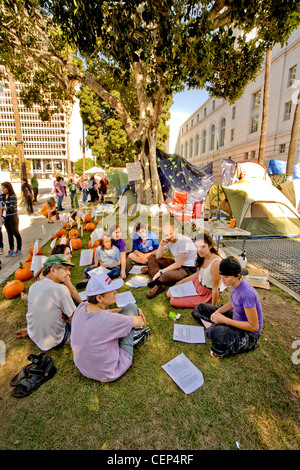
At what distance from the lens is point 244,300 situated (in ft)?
8.17

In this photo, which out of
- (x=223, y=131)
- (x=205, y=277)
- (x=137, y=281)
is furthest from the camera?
(x=223, y=131)

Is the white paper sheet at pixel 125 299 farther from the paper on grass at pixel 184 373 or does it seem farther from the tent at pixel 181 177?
the tent at pixel 181 177

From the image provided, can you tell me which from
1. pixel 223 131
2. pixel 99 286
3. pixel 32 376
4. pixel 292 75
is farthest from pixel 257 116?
pixel 32 376

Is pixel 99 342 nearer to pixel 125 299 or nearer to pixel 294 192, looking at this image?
pixel 125 299

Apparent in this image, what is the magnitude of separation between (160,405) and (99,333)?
3.14 feet

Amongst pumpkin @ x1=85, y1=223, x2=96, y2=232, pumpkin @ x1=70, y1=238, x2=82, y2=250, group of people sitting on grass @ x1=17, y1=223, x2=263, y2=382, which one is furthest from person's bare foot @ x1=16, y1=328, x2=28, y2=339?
pumpkin @ x1=85, y1=223, x2=96, y2=232

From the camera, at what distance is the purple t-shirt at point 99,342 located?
7.33 feet

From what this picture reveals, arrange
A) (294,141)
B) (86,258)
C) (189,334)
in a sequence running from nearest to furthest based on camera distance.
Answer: (189,334) → (86,258) → (294,141)

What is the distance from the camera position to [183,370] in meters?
2.64

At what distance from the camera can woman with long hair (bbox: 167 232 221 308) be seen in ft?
11.2

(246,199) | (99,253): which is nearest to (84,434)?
(99,253)

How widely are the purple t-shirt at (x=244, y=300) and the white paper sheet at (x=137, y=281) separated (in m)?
2.36

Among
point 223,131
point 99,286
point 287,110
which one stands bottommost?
point 99,286
